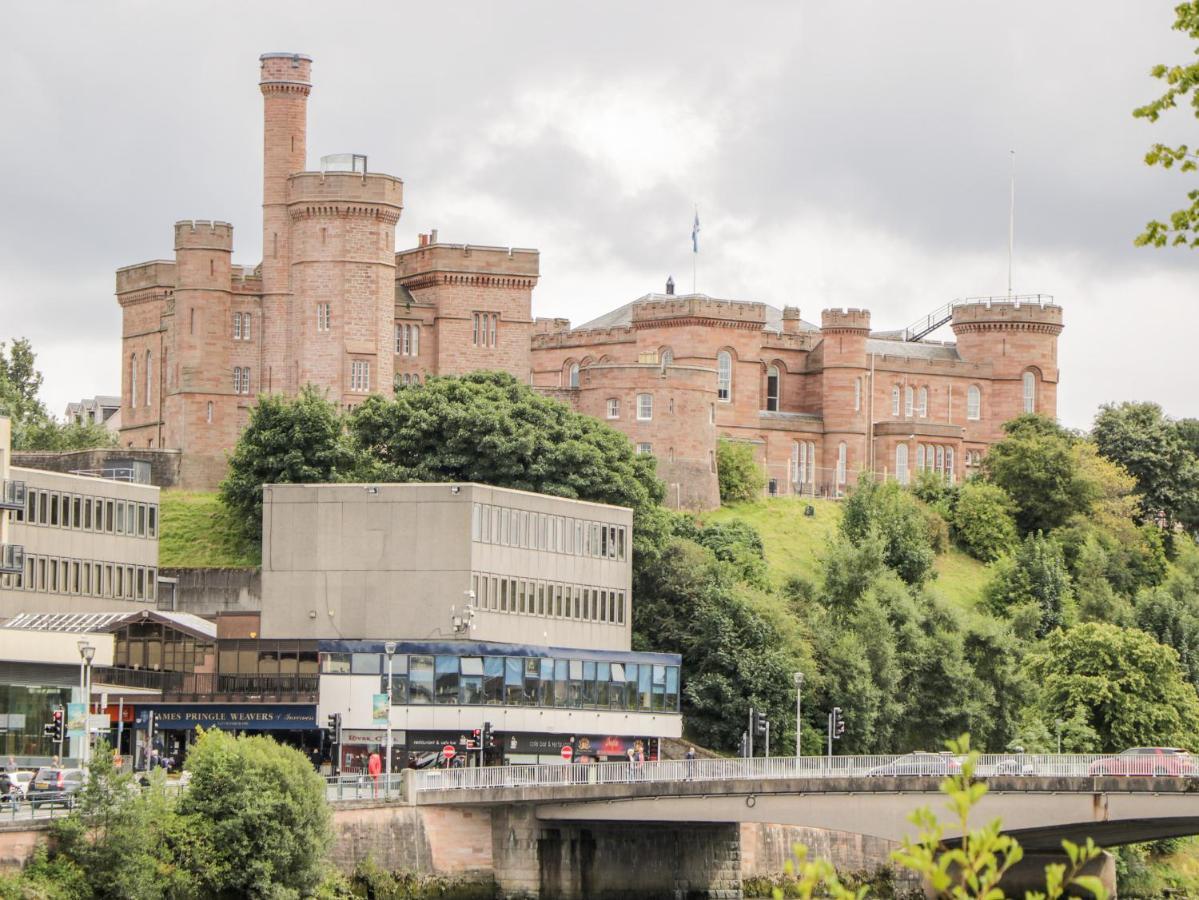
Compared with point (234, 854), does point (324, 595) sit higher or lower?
higher

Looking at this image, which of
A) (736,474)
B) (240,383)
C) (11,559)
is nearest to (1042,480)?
(736,474)

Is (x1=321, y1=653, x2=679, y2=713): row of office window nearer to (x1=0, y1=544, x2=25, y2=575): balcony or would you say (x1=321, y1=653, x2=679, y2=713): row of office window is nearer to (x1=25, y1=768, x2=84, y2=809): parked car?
(x1=0, y1=544, x2=25, y2=575): balcony

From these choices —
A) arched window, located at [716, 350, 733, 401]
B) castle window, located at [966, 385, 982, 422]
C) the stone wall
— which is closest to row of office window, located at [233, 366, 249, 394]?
the stone wall

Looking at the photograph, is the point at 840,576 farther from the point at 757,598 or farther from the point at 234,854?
the point at 234,854

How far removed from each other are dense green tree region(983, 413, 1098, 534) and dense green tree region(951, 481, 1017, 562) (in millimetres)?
1701

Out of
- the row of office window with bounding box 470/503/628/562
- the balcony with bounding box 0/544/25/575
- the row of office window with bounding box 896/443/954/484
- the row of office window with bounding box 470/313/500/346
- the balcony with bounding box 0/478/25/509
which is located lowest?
the balcony with bounding box 0/544/25/575

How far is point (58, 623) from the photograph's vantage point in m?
86.5

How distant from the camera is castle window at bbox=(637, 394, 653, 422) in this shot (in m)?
125

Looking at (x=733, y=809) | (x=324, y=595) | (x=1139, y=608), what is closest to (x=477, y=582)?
(x=324, y=595)

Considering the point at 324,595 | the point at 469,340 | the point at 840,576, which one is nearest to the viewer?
the point at 324,595

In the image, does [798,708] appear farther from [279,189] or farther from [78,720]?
[279,189]

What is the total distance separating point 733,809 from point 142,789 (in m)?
15.9

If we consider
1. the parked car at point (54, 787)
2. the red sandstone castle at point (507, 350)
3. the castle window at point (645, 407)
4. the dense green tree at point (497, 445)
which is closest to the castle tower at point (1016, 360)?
the red sandstone castle at point (507, 350)

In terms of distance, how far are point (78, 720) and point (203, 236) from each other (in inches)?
2426
